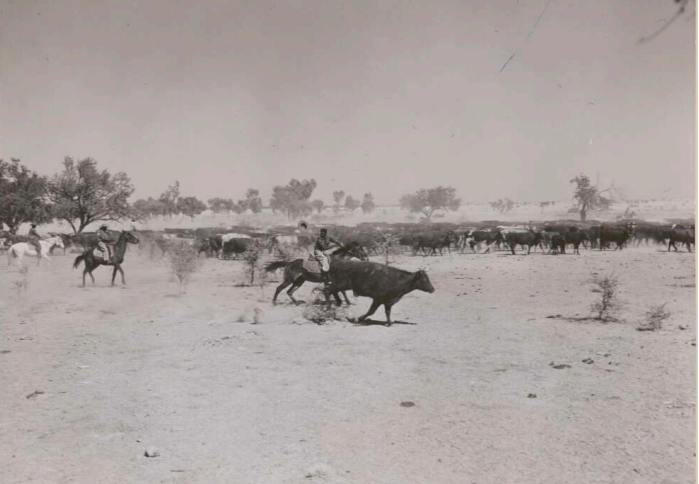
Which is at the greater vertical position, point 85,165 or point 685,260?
point 85,165

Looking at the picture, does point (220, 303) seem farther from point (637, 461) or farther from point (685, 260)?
point (685, 260)

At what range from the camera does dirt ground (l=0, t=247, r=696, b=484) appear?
4.40 m

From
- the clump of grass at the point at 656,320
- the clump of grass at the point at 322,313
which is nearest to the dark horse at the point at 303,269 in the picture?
the clump of grass at the point at 322,313

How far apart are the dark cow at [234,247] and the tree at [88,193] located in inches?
128

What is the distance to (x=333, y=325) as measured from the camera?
849 centimetres

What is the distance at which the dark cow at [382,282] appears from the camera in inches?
327

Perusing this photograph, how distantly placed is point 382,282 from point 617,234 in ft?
45.9

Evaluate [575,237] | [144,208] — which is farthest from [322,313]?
[144,208]

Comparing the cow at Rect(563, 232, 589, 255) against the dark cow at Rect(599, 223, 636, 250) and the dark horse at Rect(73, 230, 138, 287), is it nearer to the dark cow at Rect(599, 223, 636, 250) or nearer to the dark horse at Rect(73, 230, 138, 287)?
the dark cow at Rect(599, 223, 636, 250)

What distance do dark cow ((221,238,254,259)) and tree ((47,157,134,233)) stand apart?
10.7 feet

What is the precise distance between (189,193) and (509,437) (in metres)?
9.53

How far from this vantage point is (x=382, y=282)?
8484mm

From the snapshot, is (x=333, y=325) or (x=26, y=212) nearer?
(x=333, y=325)

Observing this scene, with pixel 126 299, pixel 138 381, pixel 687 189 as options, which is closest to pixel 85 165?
pixel 126 299
